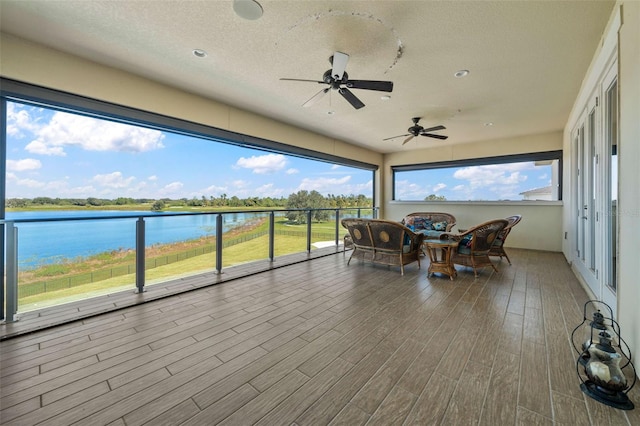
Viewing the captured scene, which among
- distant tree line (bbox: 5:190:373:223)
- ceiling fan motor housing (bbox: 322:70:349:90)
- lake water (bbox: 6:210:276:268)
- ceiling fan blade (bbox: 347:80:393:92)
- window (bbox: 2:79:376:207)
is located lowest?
lake water (bbox: 6:210:276:268)

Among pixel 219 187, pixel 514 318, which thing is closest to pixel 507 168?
pixel 514 318

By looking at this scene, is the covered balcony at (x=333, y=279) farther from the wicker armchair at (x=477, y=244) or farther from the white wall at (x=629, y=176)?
the wicker armchair at (x=477, y=244)

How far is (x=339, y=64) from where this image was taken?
2.67 meters

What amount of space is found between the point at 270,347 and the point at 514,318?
246cm

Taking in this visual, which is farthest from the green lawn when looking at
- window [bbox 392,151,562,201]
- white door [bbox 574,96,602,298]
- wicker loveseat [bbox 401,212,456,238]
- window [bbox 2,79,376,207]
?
white door [bbox 574,96,602,298]

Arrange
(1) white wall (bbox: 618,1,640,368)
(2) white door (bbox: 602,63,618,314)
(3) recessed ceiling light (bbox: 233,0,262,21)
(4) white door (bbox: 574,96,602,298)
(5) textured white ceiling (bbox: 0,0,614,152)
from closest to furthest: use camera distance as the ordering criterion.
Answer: (1) white wall (bbox: 618,1,640,368) → (3) recessed ceiling light (bbox: 233,0,262,21) → (5) textured white ceiling (bbox: 0,0,614,152) → (2) white door (bbox: 602,63,618,314) → (4) white door (bbox: 574,96,602,298)

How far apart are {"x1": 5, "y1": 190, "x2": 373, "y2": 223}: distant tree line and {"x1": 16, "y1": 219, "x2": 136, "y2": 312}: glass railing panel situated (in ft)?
1.46

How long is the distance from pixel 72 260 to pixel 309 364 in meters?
2.89

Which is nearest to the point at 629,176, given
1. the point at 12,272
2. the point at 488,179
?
the point at 12,272

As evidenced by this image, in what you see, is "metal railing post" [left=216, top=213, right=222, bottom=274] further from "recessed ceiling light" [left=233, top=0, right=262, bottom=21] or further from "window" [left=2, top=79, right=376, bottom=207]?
"recessed ceiling light" [left=233, top=0, right=262, bottom=21]

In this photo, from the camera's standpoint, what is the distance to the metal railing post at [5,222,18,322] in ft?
7.98

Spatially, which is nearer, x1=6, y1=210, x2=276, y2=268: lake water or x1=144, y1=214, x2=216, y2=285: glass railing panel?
x1=6, y1=210, x2=276, y2=268: lake water

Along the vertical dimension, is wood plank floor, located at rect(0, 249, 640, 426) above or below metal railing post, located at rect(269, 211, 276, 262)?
below

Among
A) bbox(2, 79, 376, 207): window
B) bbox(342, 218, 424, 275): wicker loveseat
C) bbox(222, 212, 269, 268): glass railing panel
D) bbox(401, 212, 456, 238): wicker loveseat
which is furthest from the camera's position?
bbox(401, 212, 456, 238): wicker loveseat
